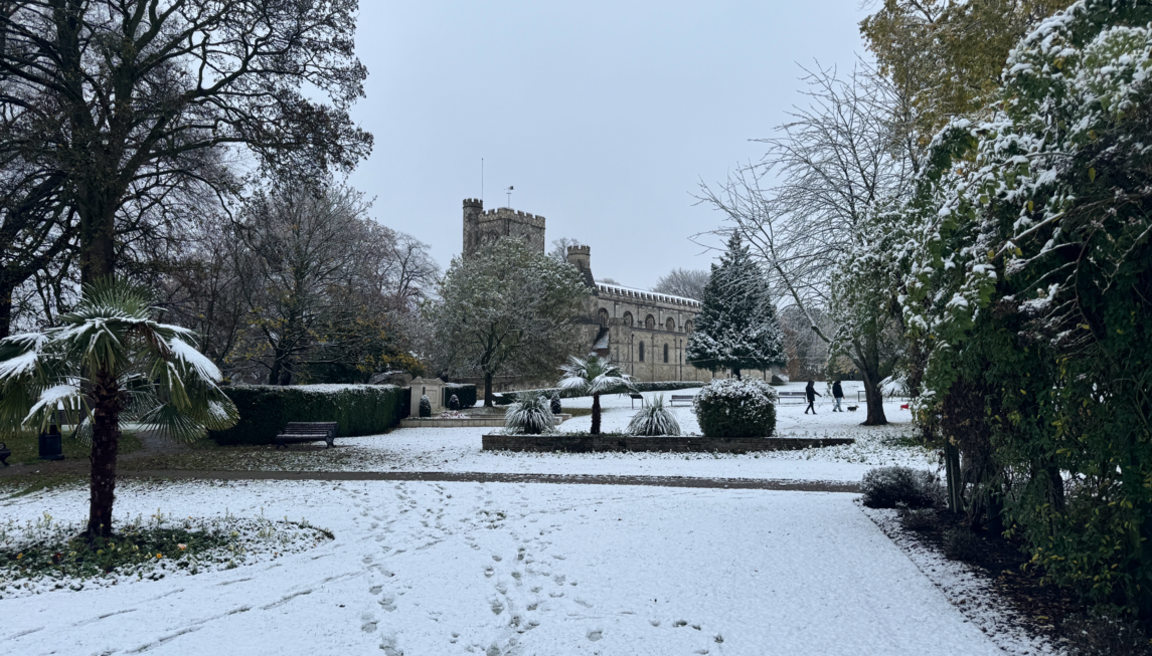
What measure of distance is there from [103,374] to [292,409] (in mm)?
12413

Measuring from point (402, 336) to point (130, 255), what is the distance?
1105 cm

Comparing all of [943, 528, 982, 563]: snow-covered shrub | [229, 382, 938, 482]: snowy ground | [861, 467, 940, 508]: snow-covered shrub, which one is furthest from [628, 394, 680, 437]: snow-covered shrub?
[943, 528, 982, 563]: snow-covered shrub

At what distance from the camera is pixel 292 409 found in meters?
18.7

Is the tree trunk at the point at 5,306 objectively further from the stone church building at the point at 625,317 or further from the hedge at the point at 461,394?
the stone church building at the point at 625,317

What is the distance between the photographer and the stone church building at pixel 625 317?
5850 centimetres

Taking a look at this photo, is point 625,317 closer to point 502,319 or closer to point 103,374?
point 502,319

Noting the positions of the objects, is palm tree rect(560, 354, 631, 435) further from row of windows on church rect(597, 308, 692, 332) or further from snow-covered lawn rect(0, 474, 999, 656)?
row of windows on church rect(597, 308, 692, 332)

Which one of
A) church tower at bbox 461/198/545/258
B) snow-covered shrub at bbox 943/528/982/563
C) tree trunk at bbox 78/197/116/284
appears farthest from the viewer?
church tower at bbox 461/198/545/258

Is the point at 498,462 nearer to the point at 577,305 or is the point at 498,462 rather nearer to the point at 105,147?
the point at 105,147

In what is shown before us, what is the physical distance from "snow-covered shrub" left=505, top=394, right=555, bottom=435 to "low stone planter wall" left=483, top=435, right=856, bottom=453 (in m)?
1.24

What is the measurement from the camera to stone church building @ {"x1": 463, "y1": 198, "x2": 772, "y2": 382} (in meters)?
58.5

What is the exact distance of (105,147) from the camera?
12.6 metres

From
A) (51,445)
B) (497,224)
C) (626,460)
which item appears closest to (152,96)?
(51,445)

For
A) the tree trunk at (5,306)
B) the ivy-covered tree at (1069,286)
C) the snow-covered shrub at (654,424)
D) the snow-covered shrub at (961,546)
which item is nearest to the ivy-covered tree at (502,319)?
the snow-covered shrub at (654,424)
